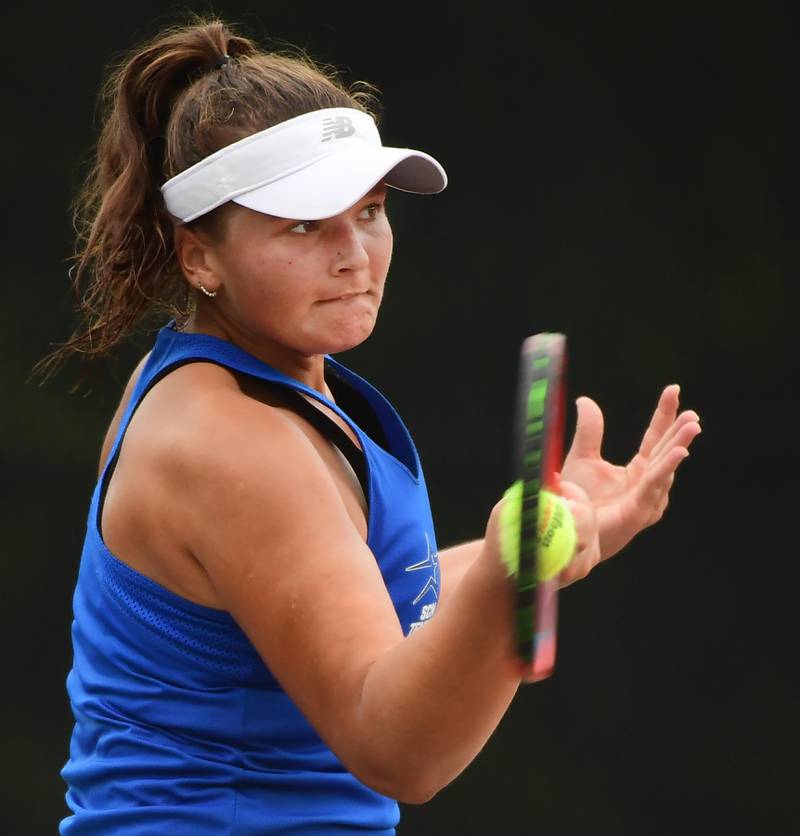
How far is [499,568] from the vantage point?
116 cm

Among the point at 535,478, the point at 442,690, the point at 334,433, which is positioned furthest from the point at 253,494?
the point at 535,478

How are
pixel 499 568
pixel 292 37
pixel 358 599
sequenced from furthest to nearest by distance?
pixel 292 37, pixel 358 599, pixel 499 568

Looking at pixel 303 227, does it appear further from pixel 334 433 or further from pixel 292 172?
pixel 334 433

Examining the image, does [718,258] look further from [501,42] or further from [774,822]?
[774,822]

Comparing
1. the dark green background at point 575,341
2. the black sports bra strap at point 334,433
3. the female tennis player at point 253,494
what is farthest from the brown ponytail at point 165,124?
the dark green background at point 575,341

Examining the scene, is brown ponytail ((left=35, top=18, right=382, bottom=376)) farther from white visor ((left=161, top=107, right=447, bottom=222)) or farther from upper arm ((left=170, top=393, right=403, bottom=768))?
upper arm ((left=170, top=393, right=403, bottom=768))

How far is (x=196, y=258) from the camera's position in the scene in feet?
5.61

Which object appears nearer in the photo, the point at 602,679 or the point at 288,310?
the point at 288,310

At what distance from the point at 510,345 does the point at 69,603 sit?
1.09 m

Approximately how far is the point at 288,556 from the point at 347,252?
39 centimetres

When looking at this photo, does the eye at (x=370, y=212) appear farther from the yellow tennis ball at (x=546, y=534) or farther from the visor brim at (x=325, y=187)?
the yellow tennis ball at (x=546, y=534)

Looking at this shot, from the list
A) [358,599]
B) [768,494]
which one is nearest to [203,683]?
[358,599]

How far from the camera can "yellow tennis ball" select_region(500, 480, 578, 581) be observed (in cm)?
112

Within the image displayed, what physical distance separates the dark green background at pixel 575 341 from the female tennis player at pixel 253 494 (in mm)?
1493
